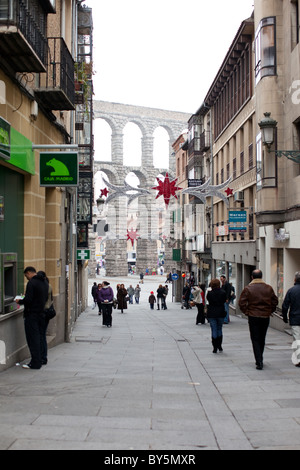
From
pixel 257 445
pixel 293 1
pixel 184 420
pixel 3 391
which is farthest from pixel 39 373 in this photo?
pixel 293 1

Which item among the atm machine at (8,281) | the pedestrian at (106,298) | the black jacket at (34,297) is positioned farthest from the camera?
the pedestrian at (106,298)

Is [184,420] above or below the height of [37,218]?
below

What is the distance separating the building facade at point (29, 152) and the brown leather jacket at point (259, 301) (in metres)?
3.79

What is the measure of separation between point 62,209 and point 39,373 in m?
7.20

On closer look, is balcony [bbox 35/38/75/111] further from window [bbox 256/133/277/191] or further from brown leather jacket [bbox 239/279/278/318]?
window [bbox 256/133/277/191]

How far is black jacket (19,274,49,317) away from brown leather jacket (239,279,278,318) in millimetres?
3123

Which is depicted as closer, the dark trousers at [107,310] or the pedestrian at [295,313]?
the pedestrian at [295,313]

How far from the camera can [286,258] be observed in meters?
17.0

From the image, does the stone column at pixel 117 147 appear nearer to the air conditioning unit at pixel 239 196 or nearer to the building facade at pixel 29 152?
the air conditioning unit at pixel 239 196

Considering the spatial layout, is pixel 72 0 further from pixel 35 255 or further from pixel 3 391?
pixel 3 391

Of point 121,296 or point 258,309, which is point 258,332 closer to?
point 258,309

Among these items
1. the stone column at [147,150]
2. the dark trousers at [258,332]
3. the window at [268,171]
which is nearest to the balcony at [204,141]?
the window at [268,171]

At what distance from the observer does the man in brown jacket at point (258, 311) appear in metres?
9.55

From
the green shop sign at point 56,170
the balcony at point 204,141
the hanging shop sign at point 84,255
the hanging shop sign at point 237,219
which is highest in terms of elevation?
the balcony at point 204,141
